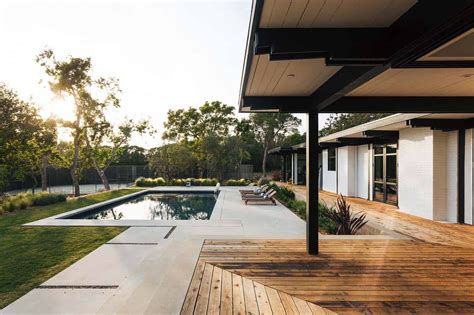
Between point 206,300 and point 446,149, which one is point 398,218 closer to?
point 446,149

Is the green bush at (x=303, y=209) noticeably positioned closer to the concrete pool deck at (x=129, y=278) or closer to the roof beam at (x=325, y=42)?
the concrete pool deck at (x=129, y=278)

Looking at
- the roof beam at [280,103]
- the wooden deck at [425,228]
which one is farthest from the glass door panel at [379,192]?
the roof beam at [280,103]

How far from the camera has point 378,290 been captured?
3.12 meters

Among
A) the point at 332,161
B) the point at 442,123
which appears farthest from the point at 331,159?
the point at 442,123

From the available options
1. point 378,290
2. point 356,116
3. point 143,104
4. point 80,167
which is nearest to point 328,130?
point 356,116

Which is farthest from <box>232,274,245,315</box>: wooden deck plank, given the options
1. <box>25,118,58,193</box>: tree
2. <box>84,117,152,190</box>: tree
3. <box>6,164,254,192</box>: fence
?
<box>6,164,254,192</box>: fence

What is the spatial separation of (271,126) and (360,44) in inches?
1271

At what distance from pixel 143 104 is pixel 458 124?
1942cm

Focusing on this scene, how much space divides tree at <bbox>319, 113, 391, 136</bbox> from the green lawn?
97.7 feet

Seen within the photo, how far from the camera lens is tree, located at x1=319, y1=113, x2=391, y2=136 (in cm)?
3177

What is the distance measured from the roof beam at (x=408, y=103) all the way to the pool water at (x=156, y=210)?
23.0 feet

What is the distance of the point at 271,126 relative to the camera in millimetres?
34438

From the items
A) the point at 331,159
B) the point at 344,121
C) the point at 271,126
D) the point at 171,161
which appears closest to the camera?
the point at 331,159

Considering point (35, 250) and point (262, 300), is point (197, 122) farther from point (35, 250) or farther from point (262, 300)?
point (262, 300)
